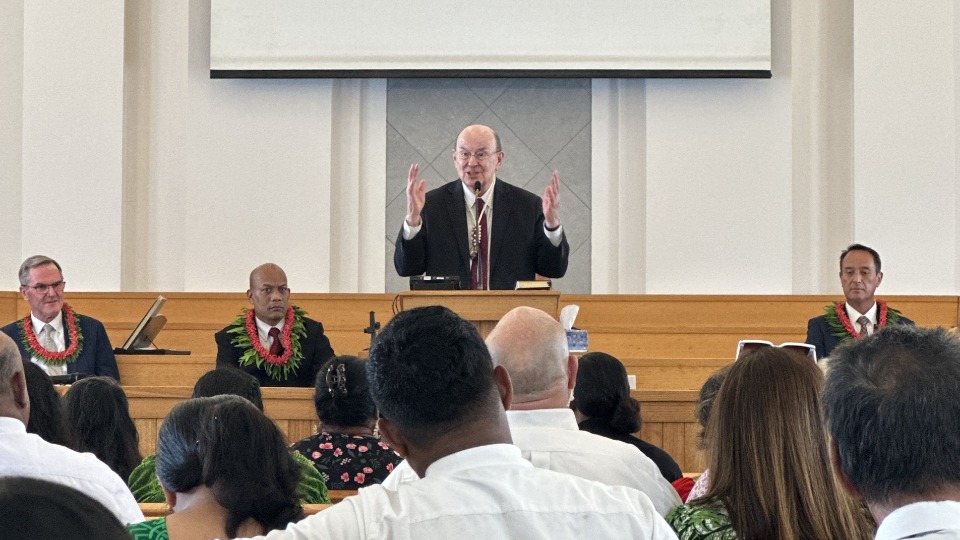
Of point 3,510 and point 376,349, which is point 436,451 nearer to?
point 376,349

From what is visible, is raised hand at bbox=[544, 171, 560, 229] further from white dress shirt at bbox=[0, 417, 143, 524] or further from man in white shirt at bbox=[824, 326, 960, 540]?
man in white shirt at bbox=[824, 326, 960, 540]

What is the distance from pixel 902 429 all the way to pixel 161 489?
222 cm

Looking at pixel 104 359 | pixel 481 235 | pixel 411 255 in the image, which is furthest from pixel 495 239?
pixel 104 359

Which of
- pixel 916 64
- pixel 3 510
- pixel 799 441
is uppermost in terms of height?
pixel 916 64

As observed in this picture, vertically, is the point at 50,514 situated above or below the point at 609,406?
above

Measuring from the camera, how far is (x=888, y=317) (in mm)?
6398

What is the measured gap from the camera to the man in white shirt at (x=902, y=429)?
1.29 metres

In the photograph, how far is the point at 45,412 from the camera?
2930 millimetres

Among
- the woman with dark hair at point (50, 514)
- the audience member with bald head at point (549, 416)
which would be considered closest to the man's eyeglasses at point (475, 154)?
the audience member with bald head at point (549, 416)

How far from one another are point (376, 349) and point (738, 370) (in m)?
0.93

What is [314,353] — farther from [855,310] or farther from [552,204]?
[855,310]

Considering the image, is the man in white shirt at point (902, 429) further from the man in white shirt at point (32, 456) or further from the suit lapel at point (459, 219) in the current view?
the suit lapel at point (459, 219)

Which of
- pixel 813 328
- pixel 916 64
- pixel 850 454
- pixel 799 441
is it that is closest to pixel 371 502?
pixel 850 454

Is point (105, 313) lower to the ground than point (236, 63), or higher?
lower
